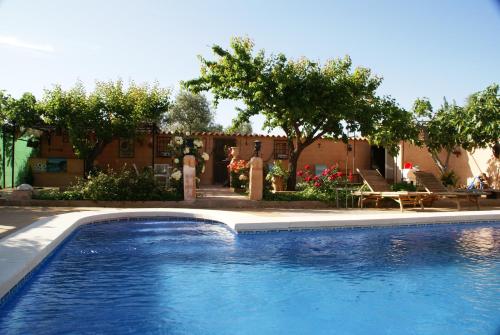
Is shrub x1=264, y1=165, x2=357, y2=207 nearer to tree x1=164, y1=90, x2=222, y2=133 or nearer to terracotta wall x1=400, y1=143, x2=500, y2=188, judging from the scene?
terracotta wall x1=400, y1=143, x2=500, y2=188

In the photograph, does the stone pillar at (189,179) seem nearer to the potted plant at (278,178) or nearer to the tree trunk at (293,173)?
the potted plant at (278,178)

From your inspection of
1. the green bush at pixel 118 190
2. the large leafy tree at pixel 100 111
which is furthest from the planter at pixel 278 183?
the large leafy tree at pixel 100 111

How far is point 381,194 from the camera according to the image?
12914 millimetres

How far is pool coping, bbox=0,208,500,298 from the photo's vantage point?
18.2 feet

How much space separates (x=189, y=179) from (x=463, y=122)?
386 inches

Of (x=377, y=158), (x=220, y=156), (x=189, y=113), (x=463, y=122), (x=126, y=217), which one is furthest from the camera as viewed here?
(x=189, y=113)

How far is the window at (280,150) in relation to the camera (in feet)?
68.4

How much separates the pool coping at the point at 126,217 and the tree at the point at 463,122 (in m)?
5.61

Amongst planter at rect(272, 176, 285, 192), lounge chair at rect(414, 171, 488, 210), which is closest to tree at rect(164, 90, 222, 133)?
planter at rect(272, 176, 285, 192)

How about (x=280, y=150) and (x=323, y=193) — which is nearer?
(x=323, y=193)

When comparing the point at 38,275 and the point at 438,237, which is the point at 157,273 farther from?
the point at 438,237

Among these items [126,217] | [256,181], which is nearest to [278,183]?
[256,181]

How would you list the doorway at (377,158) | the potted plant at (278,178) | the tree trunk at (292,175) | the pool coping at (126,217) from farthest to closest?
the doorway at (377,158) → the tree trunk at (292,175) → the potted plant at (278,178) → the pool coping at (126,217)

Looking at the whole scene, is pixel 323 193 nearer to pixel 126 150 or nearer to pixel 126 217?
pixel 126 217
